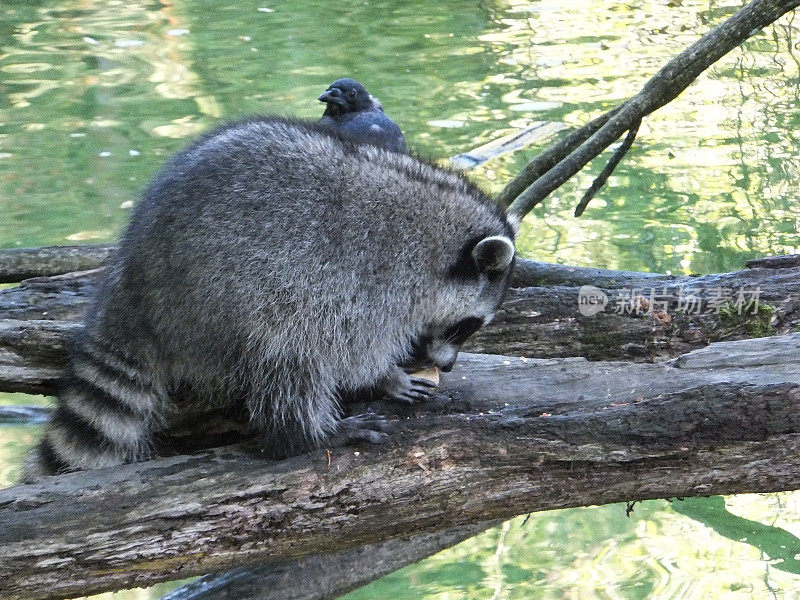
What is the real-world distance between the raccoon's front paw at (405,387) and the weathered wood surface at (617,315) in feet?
2.51

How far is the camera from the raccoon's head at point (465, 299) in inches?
118

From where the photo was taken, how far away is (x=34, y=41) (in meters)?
11.6

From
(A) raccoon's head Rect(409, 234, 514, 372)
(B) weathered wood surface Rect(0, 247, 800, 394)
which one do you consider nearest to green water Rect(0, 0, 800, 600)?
(B) weathered wood surface Rect(0, 247, 800, 394)

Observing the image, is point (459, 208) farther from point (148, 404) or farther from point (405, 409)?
point (148, 404)

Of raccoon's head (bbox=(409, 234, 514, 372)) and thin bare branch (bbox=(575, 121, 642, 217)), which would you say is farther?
thin bare branch (bbox=(575, 121, 642, 217))

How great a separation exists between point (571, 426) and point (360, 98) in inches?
126

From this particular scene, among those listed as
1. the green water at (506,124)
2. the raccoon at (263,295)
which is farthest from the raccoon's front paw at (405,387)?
the green water at (506,124)

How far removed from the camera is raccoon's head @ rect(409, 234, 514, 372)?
299 cm

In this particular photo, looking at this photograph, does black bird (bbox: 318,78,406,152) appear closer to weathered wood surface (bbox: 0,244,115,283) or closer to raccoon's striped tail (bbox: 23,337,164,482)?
weathered wood surface (bbox: 0,244,115,283)

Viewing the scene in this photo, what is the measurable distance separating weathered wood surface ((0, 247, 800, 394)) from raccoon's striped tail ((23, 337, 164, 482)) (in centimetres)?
81

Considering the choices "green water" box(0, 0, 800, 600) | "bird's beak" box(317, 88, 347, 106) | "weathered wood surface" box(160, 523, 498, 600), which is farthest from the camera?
"bird's beak" box(317, 88, 347, 106)

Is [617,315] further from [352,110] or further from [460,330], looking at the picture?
[352,110]

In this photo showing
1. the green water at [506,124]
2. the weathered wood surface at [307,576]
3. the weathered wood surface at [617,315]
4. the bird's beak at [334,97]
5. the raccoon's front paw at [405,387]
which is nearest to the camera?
the raccoon's front paw at [405,387]

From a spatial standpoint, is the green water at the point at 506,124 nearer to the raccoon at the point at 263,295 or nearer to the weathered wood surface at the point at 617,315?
the weathered wood surface at the point at 617,315
